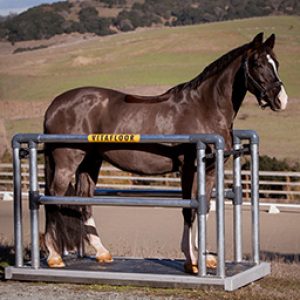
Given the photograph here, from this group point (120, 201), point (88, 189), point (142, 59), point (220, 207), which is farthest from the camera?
point (142, 59)

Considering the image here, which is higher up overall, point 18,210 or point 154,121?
point 154,121

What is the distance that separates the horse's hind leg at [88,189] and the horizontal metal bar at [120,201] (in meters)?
0.79

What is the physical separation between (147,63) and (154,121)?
66.3 m

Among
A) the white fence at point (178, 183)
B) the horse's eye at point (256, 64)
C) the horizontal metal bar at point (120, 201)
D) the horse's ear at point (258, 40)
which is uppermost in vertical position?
the horse's ear at point (258, 40)

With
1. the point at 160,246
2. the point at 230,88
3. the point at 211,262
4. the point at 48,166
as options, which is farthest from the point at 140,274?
the point at 160,246

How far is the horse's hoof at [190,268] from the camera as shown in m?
8.76

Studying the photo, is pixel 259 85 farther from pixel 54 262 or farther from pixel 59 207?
pixel 54 262

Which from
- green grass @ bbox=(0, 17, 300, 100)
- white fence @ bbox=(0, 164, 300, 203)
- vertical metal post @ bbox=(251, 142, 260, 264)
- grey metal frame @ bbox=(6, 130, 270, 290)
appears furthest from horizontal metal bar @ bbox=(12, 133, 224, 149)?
green grass @ bbox=(0, 17, 300, 100)

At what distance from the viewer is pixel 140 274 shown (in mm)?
8633

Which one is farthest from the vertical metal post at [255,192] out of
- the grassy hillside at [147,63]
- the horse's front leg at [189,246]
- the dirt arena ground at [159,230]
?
the grassy hillside at [147,63]

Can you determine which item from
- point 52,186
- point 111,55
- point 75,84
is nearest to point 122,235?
point 52,186

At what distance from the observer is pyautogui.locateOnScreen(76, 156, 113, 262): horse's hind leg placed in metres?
9.72

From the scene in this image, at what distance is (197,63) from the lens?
72250mm

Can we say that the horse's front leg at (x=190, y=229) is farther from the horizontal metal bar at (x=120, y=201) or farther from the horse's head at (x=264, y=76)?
the horse's head at (x=264, y=76)
